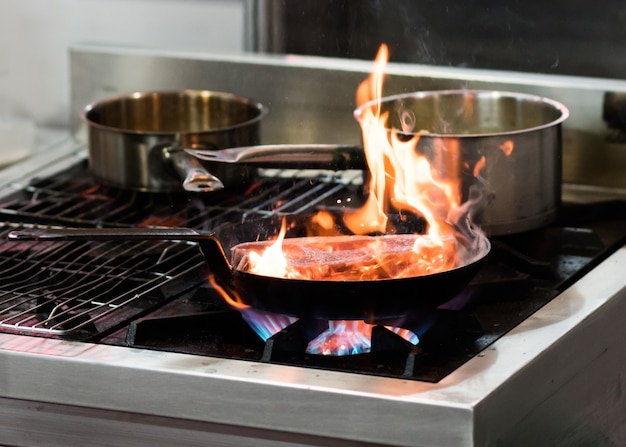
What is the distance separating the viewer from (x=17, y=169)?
5.93 feet

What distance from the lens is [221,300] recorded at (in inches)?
49.6

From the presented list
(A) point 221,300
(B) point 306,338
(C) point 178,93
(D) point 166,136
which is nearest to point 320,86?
(C) point 178,93

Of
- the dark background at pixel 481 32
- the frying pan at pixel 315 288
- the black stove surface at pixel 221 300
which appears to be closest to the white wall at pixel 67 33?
the dark background at pixel 481 32

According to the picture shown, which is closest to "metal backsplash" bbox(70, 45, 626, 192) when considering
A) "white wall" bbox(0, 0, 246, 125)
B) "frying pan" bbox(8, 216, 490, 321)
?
"white wall" bbox(0, 0, 246, 125)

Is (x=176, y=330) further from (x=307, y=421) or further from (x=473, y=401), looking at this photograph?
(x=473, y=401)

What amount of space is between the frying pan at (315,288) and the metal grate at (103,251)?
91 millimetres

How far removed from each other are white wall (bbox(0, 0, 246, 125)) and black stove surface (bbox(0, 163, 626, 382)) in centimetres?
55

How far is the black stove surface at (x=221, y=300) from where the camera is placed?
1118 mm

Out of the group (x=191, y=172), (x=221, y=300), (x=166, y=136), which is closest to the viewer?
(x=221, y=300)

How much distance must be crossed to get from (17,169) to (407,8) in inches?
28.6

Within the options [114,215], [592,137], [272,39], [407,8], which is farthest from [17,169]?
[592,137]

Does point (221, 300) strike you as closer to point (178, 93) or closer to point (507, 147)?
point (507, 147)

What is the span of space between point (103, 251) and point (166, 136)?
0.66 feet

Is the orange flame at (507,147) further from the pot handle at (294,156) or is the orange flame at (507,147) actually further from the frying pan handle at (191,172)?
the frying pan handle at (191,172)
